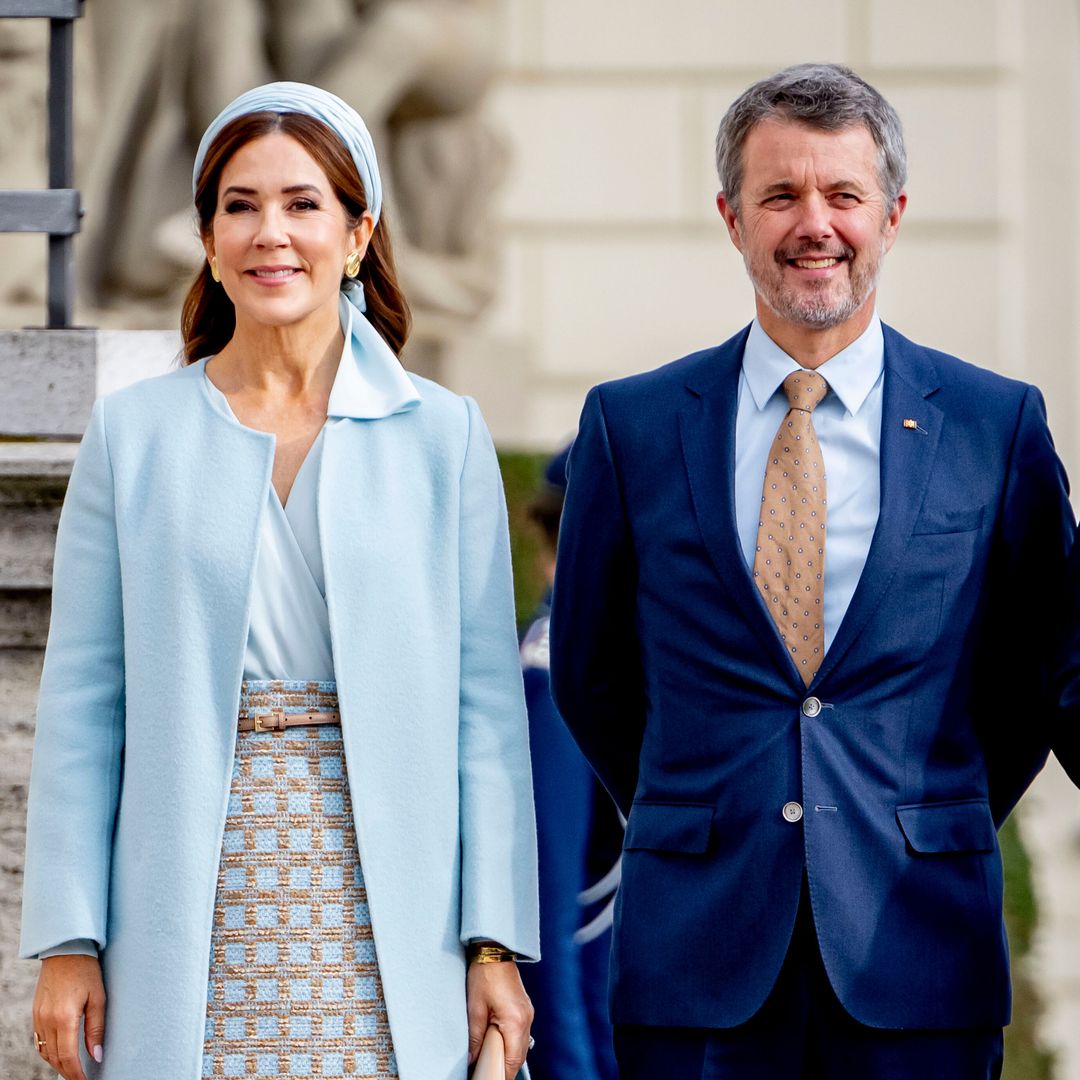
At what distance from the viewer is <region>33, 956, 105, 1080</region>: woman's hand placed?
2803 mm

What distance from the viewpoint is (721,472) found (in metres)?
3.11

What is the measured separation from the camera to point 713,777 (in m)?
3.05

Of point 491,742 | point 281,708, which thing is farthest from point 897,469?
point 281,708

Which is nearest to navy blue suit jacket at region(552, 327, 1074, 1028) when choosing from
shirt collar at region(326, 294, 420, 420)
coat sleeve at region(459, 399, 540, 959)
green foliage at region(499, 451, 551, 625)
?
coat sleeve at region(459, 399, 540, 959)

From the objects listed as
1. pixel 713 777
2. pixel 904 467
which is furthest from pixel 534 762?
pixel 904 467

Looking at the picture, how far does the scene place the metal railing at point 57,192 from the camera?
4.04 meters

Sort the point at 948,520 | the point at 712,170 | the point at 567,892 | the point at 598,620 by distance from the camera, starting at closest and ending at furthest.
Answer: the point at 948,520 < the point at 598,620 < the point at 567,892 < the point at 712,170

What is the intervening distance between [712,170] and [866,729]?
219 inches

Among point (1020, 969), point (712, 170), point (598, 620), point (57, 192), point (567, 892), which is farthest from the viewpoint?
point (712, 170)

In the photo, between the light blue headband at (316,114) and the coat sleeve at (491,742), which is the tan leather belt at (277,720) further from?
the light blue headband at (316,114)

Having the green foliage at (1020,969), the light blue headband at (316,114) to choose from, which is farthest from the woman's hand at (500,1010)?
the green foliage at (1020,969)

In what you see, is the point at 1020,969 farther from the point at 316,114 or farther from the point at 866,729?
the point at 316,114

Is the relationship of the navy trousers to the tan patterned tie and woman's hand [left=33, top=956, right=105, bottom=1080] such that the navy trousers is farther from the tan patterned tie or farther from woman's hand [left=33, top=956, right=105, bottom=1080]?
woman's hand [left=33, top=956, right=105, bottom=1080]

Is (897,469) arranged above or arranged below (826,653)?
above
